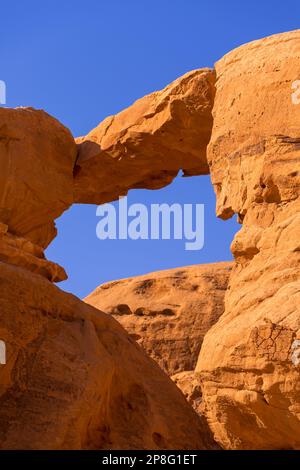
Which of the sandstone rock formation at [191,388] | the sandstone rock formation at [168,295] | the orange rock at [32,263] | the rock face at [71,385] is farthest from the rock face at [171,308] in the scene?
the rock face at [71,385]

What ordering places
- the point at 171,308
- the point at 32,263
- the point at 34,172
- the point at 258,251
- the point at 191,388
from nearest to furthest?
the point at 32,263
the point at 258,251
the point at 191,388
the point at 34,172
the point at 171,308

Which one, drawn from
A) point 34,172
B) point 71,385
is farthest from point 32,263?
point 34,172

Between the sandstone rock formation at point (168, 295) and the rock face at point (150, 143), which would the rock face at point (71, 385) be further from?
the rock face at point (150, 143)

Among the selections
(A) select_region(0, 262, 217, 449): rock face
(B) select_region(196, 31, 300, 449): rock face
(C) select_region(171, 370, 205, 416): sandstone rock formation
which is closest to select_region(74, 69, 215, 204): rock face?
(B) select_region(196, 31, 300, 449): rock face

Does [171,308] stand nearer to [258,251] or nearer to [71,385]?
[258,251]

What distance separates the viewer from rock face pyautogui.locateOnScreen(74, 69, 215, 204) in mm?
11977

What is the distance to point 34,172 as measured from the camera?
42.6ft

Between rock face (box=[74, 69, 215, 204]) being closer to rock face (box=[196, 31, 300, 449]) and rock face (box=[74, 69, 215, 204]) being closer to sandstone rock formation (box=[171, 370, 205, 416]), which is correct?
rock face (box=[196, 31, 300, 449])

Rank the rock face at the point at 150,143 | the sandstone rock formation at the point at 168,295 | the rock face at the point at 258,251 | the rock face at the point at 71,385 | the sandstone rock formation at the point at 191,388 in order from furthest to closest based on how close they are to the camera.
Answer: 1. the sandstone rock formation at the point at 191,388
2. the rock face at the point at 150,143
3. the rock face at the point at 258,251
4. the sandstone rock formation at the point at 168,295
5. the rock face at the point at 71,385

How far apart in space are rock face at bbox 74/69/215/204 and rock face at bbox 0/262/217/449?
5.30m

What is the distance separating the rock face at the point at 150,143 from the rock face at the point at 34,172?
18.0 inches

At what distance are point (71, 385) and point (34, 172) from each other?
23.4 feet

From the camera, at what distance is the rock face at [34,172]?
12.8m

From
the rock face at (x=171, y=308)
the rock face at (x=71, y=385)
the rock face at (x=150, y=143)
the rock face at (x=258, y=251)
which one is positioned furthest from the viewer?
the rock face at (x=171, y=308)
